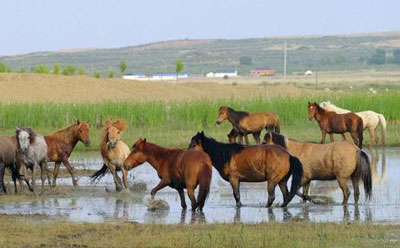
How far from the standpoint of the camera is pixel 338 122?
26.3m

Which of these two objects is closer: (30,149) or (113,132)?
(30,149)

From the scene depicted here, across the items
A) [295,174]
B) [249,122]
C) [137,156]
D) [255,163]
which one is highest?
[137,156]

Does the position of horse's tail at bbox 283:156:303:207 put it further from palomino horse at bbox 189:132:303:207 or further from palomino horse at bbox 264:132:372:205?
palomino horse at bbox 264:132:372:205

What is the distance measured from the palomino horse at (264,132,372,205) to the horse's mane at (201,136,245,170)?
3.95ft

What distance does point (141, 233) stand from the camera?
40.9 ft

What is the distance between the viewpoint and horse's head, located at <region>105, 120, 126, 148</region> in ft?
58.4

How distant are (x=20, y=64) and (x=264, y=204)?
18049cm

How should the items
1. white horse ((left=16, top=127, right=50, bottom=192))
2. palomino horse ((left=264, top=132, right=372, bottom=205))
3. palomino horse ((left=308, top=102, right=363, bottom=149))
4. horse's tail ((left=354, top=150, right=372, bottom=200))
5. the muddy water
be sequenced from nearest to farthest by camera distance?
the muddy water
horse's tail ((left=354, top=150, right=372, bottom=200))
palomino horse ((left=264, top=132, right=372, bottom=205))
white horse ((left=16, top=127, right=50, bottom=192))
palomino horse ((left=308, top=102, right=363, bottom=149))

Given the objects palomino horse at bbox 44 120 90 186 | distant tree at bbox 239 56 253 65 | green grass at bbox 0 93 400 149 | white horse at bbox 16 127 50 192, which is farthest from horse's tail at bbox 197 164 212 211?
distant tree at bbox 239 56 253 65

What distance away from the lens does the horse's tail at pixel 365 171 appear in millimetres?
15492

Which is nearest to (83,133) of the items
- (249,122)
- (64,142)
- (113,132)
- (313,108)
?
(64,142)

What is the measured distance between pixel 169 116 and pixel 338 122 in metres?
9.83

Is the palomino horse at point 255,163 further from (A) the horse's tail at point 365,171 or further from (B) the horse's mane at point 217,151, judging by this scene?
(A) the horse's tail at point 365,171

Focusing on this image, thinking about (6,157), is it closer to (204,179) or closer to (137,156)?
(137,156)
